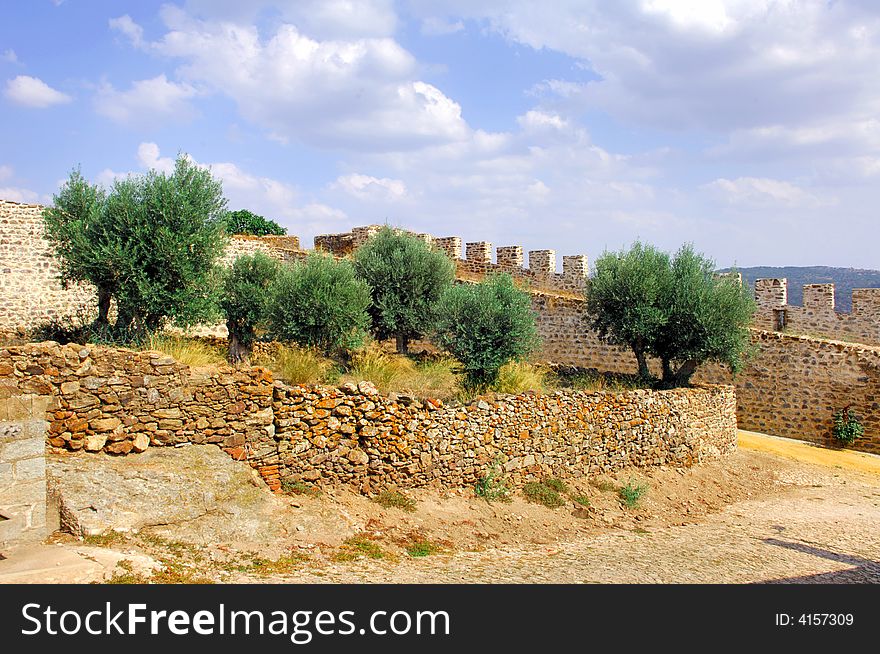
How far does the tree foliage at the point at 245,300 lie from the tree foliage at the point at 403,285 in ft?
8.50

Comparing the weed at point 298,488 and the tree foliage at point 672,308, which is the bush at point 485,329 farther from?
the weed at point 298,488

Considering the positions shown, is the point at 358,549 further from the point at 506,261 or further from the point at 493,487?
the point at 506,261

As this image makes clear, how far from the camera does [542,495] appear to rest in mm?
12242

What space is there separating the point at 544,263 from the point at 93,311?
14784 mm

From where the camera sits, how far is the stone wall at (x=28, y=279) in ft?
54.4

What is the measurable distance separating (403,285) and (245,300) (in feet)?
13.5

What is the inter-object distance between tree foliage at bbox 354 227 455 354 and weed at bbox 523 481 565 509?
6.62 m

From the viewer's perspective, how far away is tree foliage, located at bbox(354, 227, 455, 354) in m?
17.9

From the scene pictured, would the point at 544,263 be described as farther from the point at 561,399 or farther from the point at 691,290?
the point at 561,399

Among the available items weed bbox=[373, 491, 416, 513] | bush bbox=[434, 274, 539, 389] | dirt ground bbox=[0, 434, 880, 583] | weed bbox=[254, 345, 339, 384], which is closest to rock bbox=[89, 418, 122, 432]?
dirt ground bbox=[0, 434, 880, 583]

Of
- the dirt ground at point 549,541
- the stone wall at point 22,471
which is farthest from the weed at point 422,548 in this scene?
the stone wall at point 22,471

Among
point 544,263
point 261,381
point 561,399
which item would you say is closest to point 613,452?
point 561,399

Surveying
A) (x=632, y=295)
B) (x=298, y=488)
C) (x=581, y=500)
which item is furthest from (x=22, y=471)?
(x=632, y=295)

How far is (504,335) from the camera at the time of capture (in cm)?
1445
